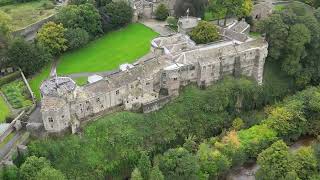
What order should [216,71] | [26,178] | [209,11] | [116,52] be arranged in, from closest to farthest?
[26,178] < [216,71] < [116,52] < [209,11]

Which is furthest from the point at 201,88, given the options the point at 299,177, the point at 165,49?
the point at 299,177

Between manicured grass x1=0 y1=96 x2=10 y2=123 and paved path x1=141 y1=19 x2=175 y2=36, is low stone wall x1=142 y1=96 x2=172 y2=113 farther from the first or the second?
paved path x1=141 y1=19 x2=175 y2=36

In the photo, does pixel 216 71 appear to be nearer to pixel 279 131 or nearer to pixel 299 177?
pixel 279 131

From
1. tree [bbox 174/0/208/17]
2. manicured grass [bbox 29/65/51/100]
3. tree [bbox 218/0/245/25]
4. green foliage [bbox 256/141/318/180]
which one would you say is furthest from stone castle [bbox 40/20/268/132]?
green foliage [bbox 256/141/318/180]

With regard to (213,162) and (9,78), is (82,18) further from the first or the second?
(213,162)

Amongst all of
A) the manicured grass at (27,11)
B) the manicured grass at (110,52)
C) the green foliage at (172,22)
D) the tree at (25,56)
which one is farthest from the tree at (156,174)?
the manicured grass at (27,11)
